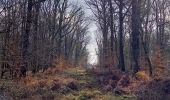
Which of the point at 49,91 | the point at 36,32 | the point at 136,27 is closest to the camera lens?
the point at 49,91

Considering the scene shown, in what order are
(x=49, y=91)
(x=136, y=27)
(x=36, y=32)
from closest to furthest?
(x=49, y=91)
(x=136, y=27)
(x=36, y=32)

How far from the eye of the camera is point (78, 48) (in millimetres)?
81688

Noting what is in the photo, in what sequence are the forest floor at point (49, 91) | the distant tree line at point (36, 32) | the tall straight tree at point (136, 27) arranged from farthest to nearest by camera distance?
the tall straight tree at point (136, 27)
the distant tree line at point (36, 32)
the forest floor at point (49, 91)

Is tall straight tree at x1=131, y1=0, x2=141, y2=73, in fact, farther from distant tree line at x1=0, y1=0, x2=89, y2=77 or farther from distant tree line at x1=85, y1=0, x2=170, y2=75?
distant tree line at x1=0, y1=0, x2=89, y2=77

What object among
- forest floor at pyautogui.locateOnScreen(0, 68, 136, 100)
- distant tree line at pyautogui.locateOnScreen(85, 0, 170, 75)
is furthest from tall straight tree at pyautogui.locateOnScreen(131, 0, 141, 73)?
forest floor at pyautogui.locateOnScreen(0, 68, 136, 100)

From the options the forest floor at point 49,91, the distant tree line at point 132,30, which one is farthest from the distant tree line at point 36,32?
the distant tree line at point 132,30

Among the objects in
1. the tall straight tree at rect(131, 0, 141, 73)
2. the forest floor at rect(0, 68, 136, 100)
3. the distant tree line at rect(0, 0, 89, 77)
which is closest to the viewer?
the forest floor at rect(0, 68, 136, 100)

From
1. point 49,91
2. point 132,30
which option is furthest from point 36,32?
point 49,91

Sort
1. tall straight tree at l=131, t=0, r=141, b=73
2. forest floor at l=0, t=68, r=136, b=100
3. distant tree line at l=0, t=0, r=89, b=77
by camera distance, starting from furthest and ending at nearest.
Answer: tall straight tree at l=131, t=0, r=141, b=73 < distant tree line at l=0, t=0, r=89, b=77 < forest floor at l=0, t=68, r=136, b=100

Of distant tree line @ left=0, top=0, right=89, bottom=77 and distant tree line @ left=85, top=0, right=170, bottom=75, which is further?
distant tree line @ left=85, top=0, right=170, bottom=75

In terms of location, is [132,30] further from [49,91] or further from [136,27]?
[49,91]

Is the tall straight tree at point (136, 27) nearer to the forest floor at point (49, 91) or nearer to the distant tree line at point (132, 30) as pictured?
the distant tree line at point (132, 30)

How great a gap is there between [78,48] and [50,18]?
1264 inches

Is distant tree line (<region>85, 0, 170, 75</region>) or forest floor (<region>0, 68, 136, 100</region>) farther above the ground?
distant tree line (<region>85, 0, 170, 75</region>)
